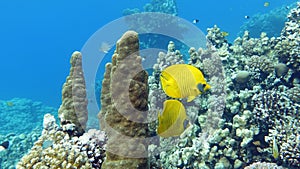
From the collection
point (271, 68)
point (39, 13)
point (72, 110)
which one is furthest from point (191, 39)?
point (39, 13)

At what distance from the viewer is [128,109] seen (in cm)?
311

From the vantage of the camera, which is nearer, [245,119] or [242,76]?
[245,119]

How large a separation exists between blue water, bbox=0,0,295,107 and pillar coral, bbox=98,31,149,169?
70905 millimetres

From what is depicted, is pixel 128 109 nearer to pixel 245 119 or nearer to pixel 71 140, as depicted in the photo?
pixel 71 140

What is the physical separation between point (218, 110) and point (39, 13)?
135 m

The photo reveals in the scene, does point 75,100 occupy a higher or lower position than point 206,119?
higher

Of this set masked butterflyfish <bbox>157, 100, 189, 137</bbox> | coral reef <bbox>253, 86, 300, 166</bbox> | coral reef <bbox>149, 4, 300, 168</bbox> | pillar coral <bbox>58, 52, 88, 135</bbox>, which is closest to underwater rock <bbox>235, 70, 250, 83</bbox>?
coral reef <bbox>149, 4, 300, 168</bbox>

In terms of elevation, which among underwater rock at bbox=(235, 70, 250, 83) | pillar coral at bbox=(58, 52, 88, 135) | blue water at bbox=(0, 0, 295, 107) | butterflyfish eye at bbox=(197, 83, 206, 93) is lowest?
butterflyfish eye at bbox=(197, 83, 206, 93)

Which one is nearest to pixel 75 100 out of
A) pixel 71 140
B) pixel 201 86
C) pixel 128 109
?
pixel 71 140

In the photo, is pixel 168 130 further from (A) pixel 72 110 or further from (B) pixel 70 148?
(A) pixel 72 110

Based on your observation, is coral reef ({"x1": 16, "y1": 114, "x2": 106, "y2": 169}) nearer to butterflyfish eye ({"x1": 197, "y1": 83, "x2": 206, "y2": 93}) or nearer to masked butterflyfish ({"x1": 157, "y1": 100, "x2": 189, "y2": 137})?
masked butterflyfish ({"x1": 157, "y1": 100, "x2": 189, "y2": 137})

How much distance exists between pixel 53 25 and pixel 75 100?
128677 millimetres

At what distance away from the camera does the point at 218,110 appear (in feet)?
16.0

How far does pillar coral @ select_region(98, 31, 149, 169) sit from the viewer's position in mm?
3090
